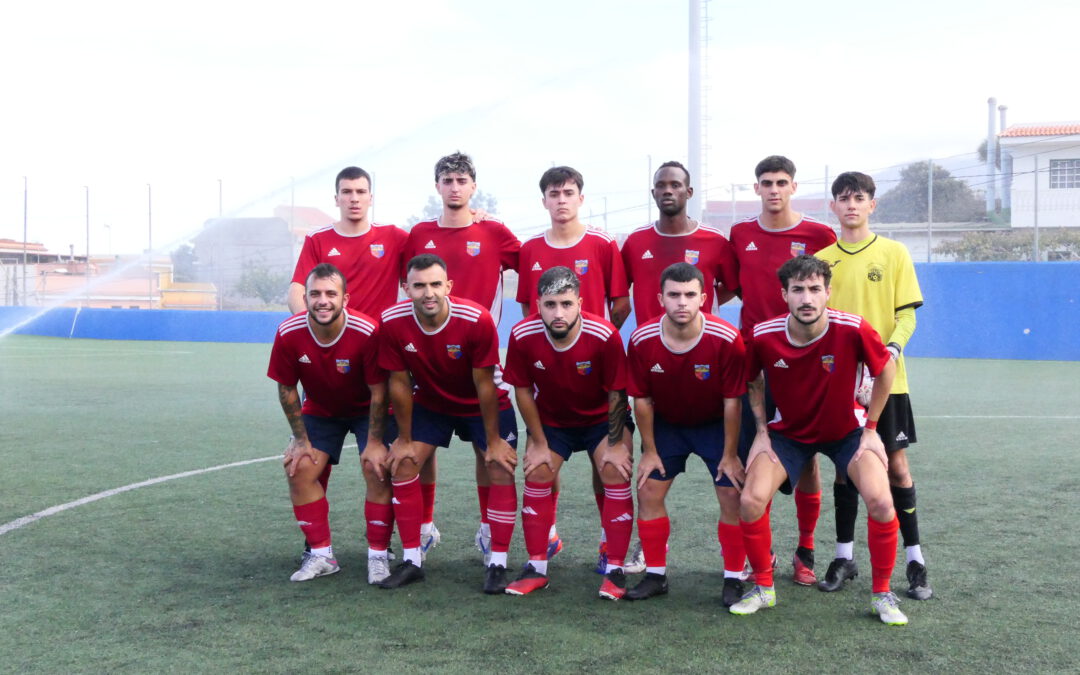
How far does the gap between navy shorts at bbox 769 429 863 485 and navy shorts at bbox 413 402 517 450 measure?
1.33m

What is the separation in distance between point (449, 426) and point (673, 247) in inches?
58.9

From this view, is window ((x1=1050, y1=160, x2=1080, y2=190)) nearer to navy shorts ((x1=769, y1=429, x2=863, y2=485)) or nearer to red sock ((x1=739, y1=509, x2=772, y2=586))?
navy shorts ((x1=769, y1=429, x2=863, y2=485))

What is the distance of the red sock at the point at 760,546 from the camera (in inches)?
170

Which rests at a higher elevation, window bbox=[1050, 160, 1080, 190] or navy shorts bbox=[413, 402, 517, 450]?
window bbox=[1050, 160, 1080, 190]

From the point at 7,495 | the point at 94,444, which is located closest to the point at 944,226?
the point at 94,444

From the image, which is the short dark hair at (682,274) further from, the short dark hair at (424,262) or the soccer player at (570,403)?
the short dark hair at (424,262)

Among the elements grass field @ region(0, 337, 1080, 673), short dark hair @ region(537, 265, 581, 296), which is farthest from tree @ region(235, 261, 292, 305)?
short dark hair @ region(537, 265, 581, 296)

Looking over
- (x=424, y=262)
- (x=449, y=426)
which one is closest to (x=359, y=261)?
(x=424, y=262)

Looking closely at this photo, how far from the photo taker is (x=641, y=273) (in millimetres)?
5328

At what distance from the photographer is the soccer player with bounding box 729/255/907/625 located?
4203 millimetres

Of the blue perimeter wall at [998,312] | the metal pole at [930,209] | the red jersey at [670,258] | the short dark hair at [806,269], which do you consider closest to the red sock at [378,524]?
the red jersey at [670,258]

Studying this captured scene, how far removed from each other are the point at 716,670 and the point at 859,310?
78.1 inches

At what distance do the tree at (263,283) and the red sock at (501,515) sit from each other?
22.9m

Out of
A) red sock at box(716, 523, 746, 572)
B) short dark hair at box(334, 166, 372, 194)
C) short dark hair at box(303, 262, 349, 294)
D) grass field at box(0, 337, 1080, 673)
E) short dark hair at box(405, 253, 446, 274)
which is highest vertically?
short dark hair at box(334, 166, 372, 194)
